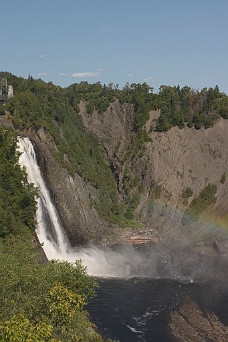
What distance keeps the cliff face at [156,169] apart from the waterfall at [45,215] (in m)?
5.87

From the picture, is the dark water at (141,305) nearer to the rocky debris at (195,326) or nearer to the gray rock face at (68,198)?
the rocky debris at (195,326)

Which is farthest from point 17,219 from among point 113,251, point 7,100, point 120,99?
point 120,99

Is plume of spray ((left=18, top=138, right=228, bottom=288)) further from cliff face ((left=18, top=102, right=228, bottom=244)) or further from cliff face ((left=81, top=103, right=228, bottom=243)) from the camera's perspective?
cliff face ((left=81, top=103, right=228, bottom=243))

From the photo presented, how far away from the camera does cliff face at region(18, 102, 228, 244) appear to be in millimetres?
66250

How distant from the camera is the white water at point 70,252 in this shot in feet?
172

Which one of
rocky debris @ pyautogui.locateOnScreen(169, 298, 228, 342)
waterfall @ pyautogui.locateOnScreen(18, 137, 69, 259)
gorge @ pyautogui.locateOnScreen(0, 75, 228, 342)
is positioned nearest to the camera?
rocky debris @ pyautogui.locateOnScreen(169, 298, 228, 342)

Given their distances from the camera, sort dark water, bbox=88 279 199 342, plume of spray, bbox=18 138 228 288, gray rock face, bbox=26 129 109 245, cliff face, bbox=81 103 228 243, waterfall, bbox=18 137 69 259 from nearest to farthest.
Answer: dark water, bbox=88 279 199 342 < plume of spray, bbox=18 138 228 288 < waterfall, bbox=18 137 69 259 < gray rock face, bbox=26 129 109 245 < cliff face, bbox=81 103 228 243

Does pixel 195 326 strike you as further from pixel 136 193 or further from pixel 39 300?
pixel 136 193

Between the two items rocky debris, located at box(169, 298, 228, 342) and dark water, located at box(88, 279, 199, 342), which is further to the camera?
dark water, located at box(88, 279, 199, 342)

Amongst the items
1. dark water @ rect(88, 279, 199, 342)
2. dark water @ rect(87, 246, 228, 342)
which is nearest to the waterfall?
dark water @ rect(87, 246, 228, 342)

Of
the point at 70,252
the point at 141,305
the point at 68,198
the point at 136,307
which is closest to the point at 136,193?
the point at 68,198

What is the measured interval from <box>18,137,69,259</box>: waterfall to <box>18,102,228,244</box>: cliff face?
19.3 feet

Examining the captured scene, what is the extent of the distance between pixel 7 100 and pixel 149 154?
82.9 feet

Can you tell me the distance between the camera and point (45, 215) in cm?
5388
